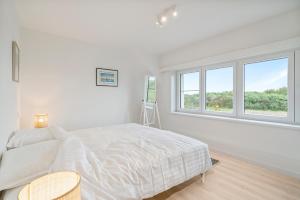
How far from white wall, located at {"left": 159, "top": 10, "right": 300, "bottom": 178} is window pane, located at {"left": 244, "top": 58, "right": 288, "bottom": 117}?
28 centimetres

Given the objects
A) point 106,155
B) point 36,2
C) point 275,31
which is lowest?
point 106,155

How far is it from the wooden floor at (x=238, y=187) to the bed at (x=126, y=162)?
0.72 feet

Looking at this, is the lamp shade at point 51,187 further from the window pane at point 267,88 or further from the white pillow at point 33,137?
the window pane at point 267,88

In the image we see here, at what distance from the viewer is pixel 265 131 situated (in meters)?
2.38

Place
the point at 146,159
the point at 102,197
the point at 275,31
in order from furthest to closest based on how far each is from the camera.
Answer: the point at 275,31
the point at 146,159
the point at 102,197

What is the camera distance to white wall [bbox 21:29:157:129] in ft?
8.72

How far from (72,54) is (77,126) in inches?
57.8

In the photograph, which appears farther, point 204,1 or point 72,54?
point 72,54

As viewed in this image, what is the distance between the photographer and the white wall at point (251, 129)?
214 cm

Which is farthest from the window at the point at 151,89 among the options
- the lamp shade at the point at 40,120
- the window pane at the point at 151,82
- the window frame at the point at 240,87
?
the lamp shade at the point at 40,120

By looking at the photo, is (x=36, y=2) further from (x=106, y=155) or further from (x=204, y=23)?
(x=204, y=23)

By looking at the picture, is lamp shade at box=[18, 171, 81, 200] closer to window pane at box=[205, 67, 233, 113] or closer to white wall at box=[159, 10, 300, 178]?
white wall at box=[159, 10, 300, 178]

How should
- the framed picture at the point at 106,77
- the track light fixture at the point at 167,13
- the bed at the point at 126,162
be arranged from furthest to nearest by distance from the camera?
the framed picture at the point at 106,77 → the track light fixture at the point at 167,13 → the bed at the point at 126,162

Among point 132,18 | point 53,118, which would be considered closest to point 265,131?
point 132,18
